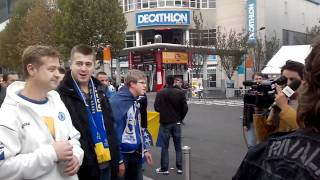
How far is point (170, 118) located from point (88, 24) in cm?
2212

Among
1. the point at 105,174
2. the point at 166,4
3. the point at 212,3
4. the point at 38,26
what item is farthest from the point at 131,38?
the point at 105,174

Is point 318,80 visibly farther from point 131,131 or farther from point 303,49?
point 303,49

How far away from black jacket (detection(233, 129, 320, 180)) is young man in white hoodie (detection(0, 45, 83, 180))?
4.73ft

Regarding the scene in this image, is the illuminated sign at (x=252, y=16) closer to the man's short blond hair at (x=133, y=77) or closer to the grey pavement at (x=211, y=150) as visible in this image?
the grey pavement at (x=211, y=150)

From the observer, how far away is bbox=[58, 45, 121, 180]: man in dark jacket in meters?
3.58

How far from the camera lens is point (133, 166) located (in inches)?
197

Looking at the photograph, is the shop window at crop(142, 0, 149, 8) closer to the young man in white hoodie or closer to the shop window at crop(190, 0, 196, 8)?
the shop window at crop(190, 0, 196, 8)

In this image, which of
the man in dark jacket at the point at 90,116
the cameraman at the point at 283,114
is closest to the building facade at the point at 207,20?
the man in dark jacket at the point at 90,116

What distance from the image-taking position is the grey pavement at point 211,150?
314 inches

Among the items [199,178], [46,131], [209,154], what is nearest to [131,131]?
[46,131]

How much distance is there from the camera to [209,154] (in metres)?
10.0

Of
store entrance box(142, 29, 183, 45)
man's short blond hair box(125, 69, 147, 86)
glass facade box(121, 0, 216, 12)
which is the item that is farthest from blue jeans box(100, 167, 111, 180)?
store entrance box(142, 29, 183, 45)

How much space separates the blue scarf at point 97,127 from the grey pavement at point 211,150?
414 cm

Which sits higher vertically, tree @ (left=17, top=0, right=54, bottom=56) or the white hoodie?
tree @ (left=17, top=0, right=54, bottom=56)
